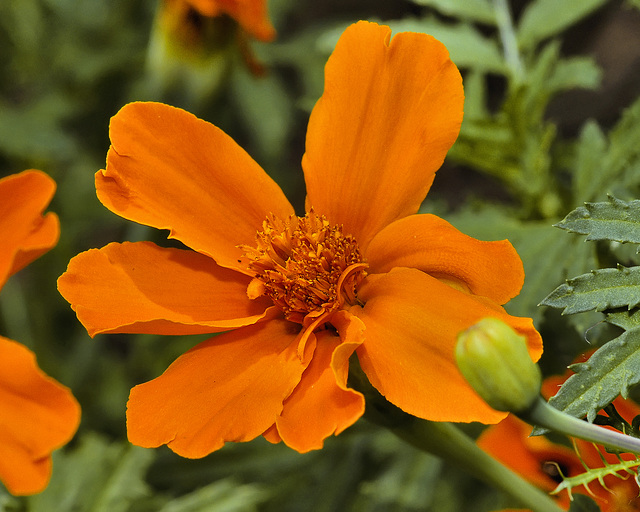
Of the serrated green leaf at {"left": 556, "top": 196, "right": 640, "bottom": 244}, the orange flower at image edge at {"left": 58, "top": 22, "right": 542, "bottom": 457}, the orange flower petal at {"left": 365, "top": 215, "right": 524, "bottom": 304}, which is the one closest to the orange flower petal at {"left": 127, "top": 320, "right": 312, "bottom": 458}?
the orange flower at image edge at {"left": 58, "top": 22, "right": 542, "bottom": 457}

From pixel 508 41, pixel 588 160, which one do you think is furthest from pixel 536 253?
pixel 508 41

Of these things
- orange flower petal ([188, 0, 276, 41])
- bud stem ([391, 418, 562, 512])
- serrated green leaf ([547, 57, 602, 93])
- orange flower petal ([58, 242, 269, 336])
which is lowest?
bud stem ([391, 418, 562, 512])

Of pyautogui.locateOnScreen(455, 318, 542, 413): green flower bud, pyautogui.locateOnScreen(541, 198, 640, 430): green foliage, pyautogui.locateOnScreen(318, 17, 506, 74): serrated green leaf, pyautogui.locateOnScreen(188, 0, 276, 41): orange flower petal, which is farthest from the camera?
pyautogui.locateOnScreen(318, 17, 506, 74): serrated green leaf

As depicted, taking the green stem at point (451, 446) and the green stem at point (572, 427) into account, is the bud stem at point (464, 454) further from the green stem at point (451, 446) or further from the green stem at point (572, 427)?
the green stem at point (572, 427)

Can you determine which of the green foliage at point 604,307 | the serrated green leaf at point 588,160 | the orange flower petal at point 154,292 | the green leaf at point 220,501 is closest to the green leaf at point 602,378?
the green foliage at point 604,307

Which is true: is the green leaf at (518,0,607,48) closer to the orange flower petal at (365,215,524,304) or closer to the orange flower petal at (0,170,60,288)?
the orange flower petal at (365,215,524,304)

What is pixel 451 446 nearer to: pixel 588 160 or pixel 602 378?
pixel 602 378

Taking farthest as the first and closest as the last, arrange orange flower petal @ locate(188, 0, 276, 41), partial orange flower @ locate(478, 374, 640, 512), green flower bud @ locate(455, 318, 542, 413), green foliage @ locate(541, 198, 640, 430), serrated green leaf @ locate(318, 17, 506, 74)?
1. serrated green leaf @ locate(318, 17, 506, 74)
2. orange flower petal @ locate(188, 0, 276, 41)
3. partial orange flower @ locate(478, 374, 640, 512)
4. green foliage @ locate(541, 198, 640, 430)
5. green flower bud @ locate(455, 318, 542, 413)
